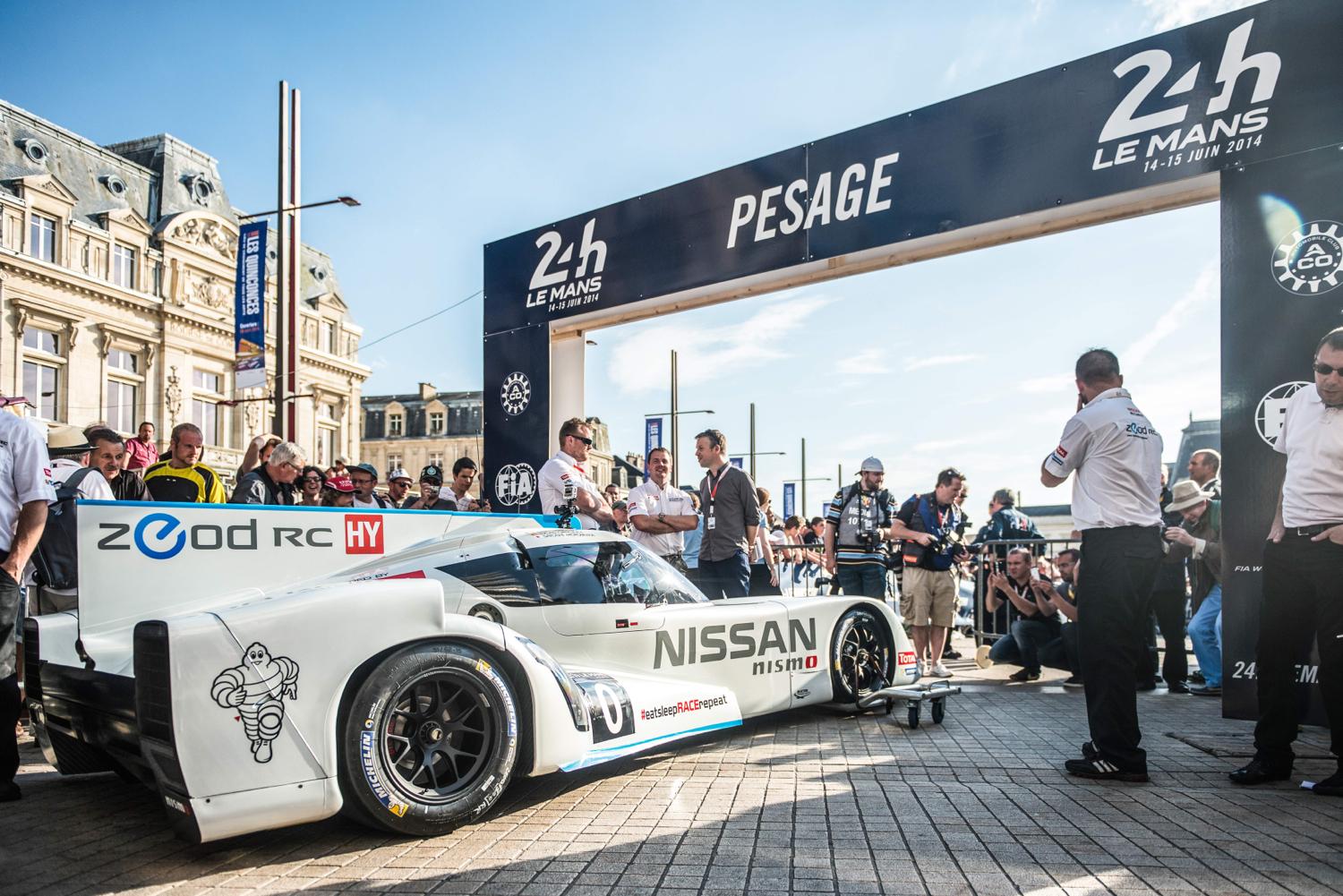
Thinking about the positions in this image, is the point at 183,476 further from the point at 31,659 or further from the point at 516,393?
the point at 516,393

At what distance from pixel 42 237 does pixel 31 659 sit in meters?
38.9

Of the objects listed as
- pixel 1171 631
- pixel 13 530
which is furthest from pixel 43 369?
pixel 1171 631

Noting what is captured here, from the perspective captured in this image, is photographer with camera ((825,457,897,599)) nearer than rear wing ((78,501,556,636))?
No

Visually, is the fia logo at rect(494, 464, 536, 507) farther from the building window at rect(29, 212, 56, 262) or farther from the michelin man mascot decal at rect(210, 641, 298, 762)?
the building window at rect(29, 212, 56, 262)

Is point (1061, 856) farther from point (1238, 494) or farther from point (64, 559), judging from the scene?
point (64, 559)

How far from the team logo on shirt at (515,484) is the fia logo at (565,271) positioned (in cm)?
170

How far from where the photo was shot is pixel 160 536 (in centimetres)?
400

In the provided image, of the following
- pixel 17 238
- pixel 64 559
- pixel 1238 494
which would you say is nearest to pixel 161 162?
pixel 17 238

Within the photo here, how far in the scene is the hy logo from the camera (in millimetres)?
3957

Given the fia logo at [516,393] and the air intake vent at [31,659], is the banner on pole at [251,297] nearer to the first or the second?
the fia logo at [516,393]

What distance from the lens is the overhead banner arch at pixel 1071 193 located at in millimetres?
5492

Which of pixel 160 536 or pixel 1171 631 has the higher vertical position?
pixel 160 536

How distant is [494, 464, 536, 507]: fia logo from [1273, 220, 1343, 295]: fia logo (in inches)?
259

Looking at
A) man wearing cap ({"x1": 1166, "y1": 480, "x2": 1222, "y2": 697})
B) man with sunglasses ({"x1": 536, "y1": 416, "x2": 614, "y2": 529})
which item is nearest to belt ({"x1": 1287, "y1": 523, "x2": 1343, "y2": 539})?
man wearing cap ({"x1": 1166, "y1": 480, "x2": 1222, "y2": 697})
